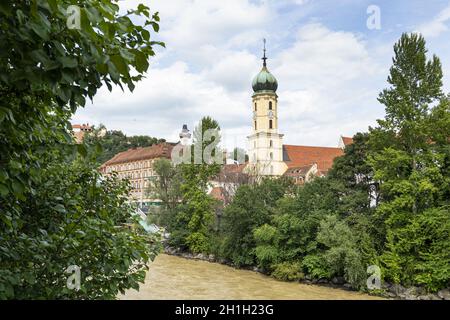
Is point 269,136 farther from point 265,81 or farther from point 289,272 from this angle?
point 289,272

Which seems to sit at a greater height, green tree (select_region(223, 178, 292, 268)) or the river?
green tree (select_region(223, 178, 292, 268))

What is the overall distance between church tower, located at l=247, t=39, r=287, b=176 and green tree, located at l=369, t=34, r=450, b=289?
4852 cm

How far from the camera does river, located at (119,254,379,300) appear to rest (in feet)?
62.6

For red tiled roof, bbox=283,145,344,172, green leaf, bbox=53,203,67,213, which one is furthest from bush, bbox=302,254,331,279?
red tiled roof, bbox=283,145,344,172

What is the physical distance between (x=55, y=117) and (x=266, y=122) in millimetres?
69991

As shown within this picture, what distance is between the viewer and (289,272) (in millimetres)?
24141

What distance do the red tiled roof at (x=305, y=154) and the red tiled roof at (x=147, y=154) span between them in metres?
20.9

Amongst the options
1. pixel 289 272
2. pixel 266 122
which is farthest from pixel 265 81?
pixel 289 272

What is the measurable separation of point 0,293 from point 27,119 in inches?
49.0

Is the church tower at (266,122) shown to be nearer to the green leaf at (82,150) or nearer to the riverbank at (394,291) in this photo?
the riverbank at (394,291)

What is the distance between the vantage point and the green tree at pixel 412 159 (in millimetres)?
20484

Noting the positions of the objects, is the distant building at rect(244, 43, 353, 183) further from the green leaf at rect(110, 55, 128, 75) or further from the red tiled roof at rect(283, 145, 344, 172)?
the green leaf at rect(110, 55, 128, 75)

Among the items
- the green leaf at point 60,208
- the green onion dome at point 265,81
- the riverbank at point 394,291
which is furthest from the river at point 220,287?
the green onion dome at point 265,81

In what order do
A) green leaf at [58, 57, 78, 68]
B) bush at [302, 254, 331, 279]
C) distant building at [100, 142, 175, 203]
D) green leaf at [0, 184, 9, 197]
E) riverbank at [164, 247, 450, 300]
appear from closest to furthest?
green leaf at [58, 57, 78, 68], green leaf at [0, 184, 9, 197], riverbank at [164, 247, 450, 300], bush at [302, 254, 331, 279], distant building at [100, 142, 175, 203]
